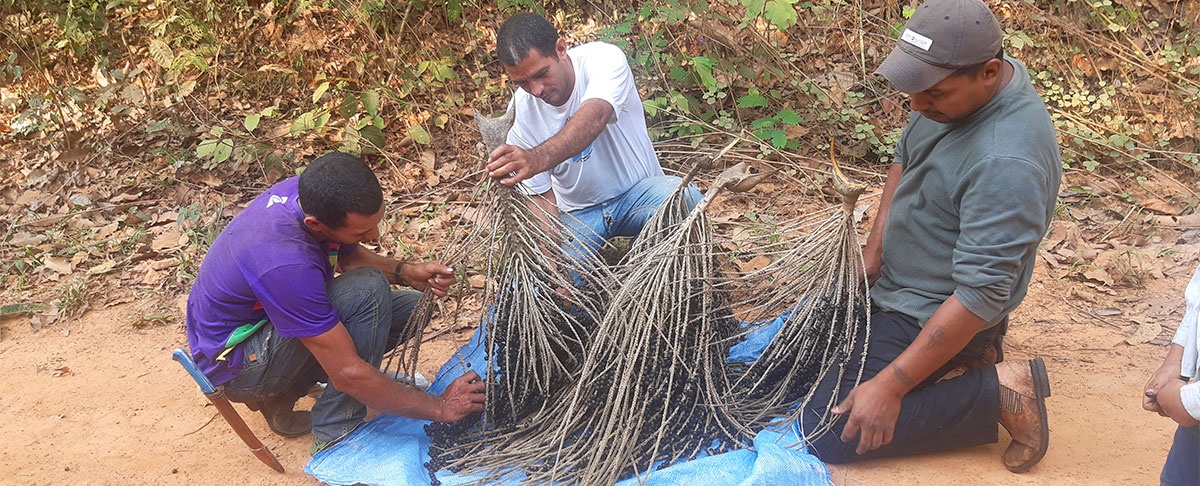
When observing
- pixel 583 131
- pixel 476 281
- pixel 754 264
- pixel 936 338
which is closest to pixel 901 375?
pixel 936 338

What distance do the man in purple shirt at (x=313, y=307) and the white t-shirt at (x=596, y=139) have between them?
821 millimetres

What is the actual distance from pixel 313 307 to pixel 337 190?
15.0 inches

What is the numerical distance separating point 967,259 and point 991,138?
34cm

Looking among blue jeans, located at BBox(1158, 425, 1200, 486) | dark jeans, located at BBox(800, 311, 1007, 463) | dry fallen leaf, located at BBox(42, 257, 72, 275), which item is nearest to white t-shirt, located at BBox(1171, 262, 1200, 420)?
blue jeans, located at BBox(1158, 425, 1200, 486)

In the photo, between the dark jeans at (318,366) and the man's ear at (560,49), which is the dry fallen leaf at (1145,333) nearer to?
the man's ear at (560,49)

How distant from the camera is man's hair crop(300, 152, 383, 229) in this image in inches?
98.2

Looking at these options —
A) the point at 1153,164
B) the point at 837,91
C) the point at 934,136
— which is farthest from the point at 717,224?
the point at 1153,164

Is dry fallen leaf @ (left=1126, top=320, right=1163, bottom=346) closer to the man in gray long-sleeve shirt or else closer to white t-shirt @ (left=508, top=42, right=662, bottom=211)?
the man in gray long-sleeve shirt

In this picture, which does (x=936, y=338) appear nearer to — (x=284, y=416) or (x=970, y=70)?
(x=970, y=70)

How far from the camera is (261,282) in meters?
2.56

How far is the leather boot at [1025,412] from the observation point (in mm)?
2574

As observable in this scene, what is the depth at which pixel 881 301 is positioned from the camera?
9.25 feet

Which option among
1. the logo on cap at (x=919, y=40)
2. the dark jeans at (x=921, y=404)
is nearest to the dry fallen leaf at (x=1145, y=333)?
the dark jeans at (x=921, y=404)

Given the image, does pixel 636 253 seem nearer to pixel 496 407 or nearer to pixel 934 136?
pixel 496 407
